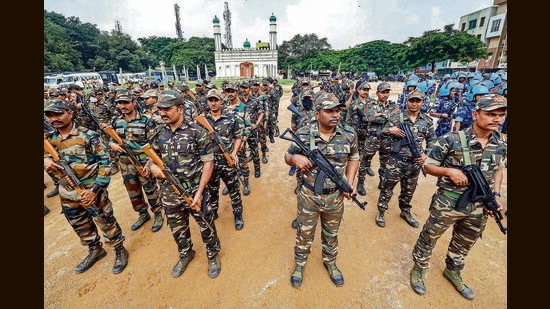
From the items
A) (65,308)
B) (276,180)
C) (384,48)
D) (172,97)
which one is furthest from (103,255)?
(384,48)

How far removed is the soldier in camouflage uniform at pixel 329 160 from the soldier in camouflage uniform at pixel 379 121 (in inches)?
89.6

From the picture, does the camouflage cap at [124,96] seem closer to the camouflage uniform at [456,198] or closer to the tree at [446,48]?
the camouflage uniform at [456,198]

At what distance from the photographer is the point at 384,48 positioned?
152ft

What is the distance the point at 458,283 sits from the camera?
3.08 metres

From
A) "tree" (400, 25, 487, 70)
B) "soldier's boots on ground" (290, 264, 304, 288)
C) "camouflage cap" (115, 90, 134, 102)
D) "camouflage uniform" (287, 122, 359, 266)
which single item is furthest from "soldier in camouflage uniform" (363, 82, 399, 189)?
"tree" (400, 25, 487, 70)

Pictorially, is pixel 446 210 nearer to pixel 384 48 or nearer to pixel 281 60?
pixel 384 48

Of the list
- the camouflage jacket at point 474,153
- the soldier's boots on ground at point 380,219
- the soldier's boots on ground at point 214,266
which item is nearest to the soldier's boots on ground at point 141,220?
the soldier's boots on ground at point 214,266

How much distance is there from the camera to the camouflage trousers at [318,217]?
9.36ft

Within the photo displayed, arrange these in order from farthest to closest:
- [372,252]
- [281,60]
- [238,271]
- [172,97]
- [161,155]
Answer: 1. [281,60]
2. [372,252]
3. [238,271]
4. [161,155]
5. [172,97]

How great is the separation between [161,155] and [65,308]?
2426mm

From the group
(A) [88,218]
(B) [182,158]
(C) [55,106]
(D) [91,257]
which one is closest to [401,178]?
(B) [182,158]

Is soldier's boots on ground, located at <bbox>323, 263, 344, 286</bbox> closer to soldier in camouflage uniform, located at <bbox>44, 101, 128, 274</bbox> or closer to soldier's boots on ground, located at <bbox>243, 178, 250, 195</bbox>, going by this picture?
soldier's boots on ground, located at <bbox>243, 178, 250, 195</bbox>

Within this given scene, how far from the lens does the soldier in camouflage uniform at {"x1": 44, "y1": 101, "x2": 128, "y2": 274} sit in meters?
2.97
